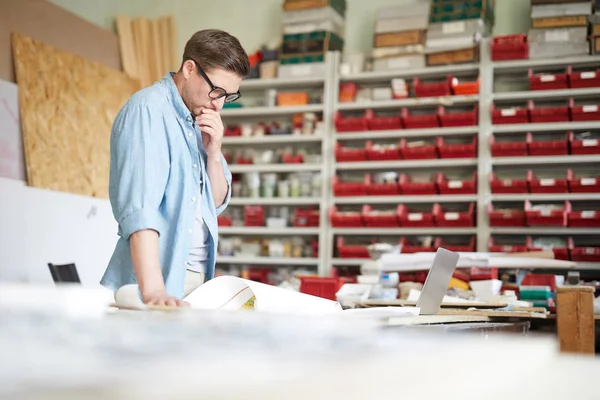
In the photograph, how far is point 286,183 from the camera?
5816 millimetres

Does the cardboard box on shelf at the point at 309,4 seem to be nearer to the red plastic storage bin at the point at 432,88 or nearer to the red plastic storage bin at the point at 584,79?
the red plastic storage bin at the point at 432,88

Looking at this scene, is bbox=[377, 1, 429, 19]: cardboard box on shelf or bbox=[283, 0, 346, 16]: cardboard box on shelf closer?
bbox=[377, 1, 429, 19]: cardboard box on shelf

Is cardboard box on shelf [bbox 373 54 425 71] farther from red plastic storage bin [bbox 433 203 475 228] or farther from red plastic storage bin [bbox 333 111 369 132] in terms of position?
red plastic storage bin [bbox 433 203 475 228]

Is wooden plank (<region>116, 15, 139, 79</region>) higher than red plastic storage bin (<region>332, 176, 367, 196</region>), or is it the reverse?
wooden plank (<region>116, 15, 139, 79</region>)

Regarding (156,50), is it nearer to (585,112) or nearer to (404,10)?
(404,10)

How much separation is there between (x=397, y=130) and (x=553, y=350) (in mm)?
5141

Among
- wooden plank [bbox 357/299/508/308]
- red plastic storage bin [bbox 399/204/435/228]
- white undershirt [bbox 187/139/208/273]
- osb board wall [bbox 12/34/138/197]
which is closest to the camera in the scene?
white undershirt [bbox 187/139/208/273]

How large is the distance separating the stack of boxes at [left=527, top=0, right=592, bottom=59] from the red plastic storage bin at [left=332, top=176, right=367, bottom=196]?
1.54m

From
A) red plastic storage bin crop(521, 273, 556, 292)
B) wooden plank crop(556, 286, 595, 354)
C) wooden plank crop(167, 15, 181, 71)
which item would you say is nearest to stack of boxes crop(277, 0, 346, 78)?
wooden plank crop(167, 15, 181, 71)

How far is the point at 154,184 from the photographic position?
5.59 ft

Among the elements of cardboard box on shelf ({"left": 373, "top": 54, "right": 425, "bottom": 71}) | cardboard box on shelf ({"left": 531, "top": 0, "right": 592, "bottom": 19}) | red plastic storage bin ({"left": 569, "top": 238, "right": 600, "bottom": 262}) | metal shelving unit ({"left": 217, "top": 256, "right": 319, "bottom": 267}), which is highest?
cardboard box on shelf ({"left": 531, "top": 0, "right": 592, "bottom": 19})

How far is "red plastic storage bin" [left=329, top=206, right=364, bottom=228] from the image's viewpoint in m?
5.50

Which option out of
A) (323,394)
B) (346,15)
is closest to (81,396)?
(323,394)

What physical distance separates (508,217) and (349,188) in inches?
47.0
